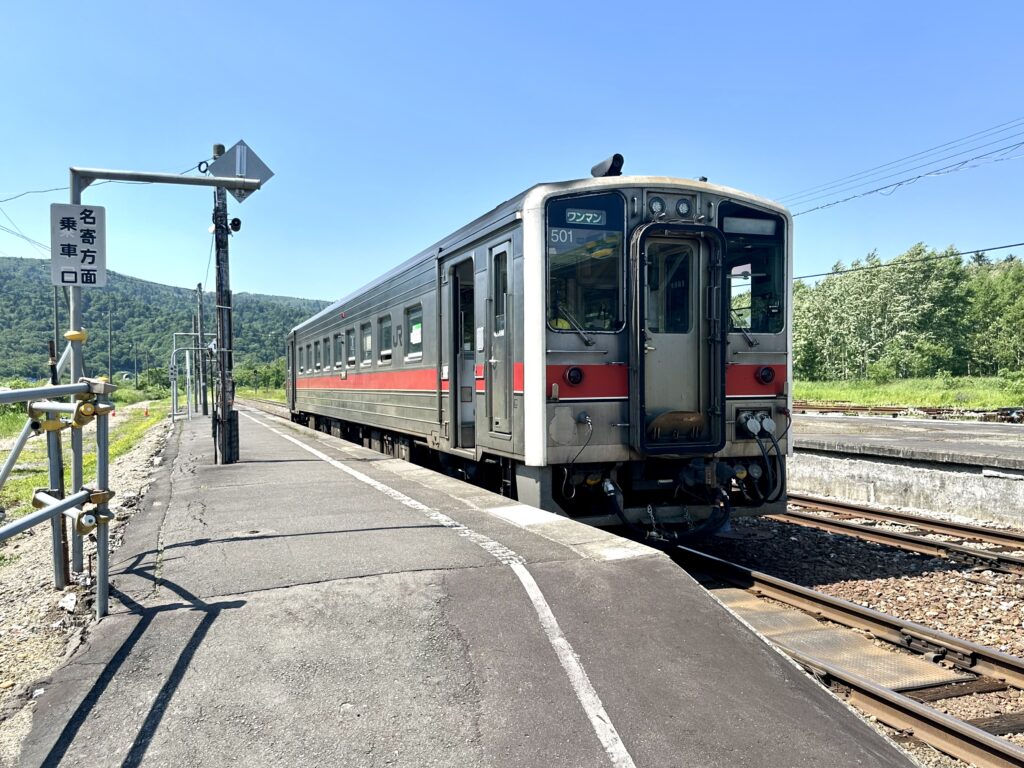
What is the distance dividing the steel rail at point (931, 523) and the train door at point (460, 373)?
203 inches

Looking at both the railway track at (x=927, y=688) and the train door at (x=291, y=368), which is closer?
the railway track at (x=927, y=688)

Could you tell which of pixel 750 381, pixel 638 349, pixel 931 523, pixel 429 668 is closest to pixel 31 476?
pixel 638 349

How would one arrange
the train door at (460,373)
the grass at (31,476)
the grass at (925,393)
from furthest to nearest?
the grass at (925,393) < the grass at (31,476) < the train door at (460,373)

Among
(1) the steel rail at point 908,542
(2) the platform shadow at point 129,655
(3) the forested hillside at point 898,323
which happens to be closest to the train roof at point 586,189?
(1) the steel rail at point 908,542

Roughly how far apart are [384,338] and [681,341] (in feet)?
21.3

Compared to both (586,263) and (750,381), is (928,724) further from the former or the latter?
(586,263)

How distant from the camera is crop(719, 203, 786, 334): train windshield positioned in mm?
7219

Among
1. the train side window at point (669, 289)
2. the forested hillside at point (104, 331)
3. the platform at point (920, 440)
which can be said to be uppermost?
the forested hillside at point (104, 331)

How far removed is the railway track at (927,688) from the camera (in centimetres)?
374

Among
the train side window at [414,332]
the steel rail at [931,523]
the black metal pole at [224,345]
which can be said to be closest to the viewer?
the steel rail at [931,523]

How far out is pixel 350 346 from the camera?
1520 cm

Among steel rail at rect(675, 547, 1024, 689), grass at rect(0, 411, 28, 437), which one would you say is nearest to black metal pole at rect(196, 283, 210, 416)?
grass at rect(0, 411, 28, 437)

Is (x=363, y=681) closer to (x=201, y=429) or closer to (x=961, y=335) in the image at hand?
(x=201, y=429)

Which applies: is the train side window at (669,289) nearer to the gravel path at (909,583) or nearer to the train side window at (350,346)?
the gravel path at (909,583)
